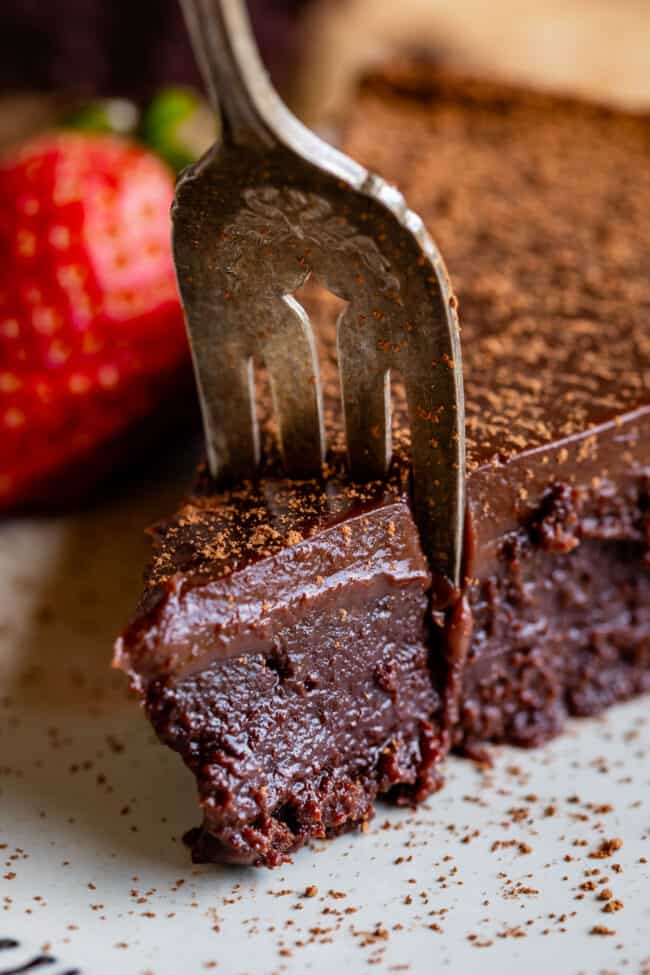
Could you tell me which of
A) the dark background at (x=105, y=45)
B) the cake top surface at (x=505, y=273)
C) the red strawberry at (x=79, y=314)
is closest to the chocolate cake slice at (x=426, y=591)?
the cake top surface at (x=505, y=273)

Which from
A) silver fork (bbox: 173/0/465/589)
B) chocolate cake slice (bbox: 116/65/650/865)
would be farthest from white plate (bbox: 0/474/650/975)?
silver fork (bbox: 173/0/465/589)

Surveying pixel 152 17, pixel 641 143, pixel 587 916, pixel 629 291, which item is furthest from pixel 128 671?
pixel 152 17

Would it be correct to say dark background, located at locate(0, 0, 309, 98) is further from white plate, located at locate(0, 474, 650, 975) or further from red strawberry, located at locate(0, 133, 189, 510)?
white plate, located at locate(0, 474, 650, 975)

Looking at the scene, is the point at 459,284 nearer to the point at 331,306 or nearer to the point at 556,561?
the point at 331,306

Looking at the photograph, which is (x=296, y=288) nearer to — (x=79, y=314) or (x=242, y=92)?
(x=242, y=92)

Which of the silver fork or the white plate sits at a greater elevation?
the silver fork
